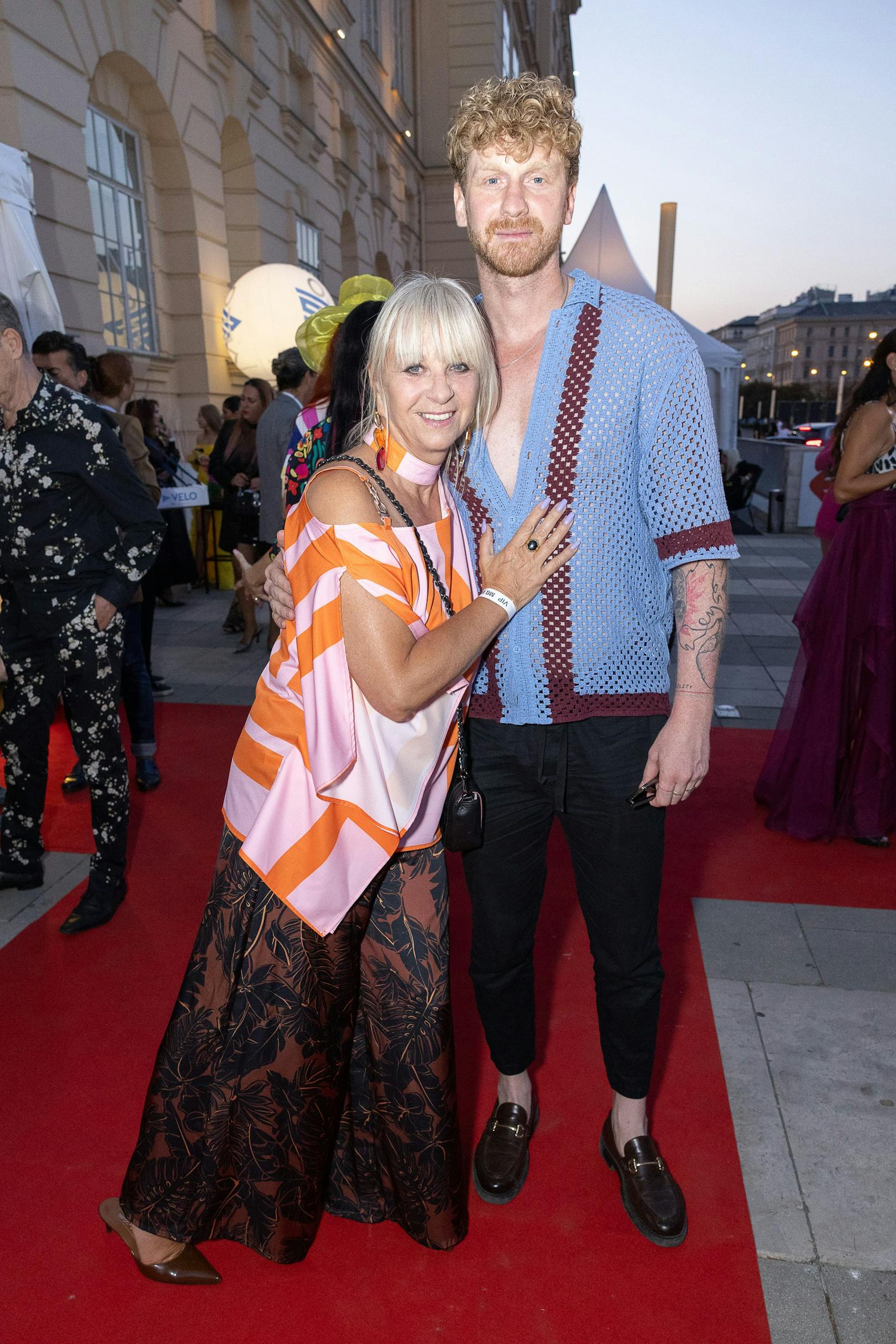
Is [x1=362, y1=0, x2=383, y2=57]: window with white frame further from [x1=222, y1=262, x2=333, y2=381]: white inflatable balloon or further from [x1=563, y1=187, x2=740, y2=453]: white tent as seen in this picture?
[x1=222, y1=262, x2=333, y2=381]: white inflatable balloon

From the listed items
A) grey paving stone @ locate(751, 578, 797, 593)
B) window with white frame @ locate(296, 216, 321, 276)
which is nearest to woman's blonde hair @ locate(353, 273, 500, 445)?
grey paving stone @ locate(751, 578, 797, 593)

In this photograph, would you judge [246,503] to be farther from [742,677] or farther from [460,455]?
[460,455]

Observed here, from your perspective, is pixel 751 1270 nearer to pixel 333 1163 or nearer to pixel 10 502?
pixel 333 1163

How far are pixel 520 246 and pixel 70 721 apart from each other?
2355 millimetres

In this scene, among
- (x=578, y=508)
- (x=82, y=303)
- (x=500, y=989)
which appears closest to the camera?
(x=578, y=508)

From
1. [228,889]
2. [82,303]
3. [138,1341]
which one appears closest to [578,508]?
[228,889]

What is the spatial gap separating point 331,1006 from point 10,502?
205 centimetres

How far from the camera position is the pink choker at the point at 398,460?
1594 millimetres

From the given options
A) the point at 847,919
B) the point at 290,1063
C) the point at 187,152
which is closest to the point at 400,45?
the point at 187,152

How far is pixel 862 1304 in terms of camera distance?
175cm

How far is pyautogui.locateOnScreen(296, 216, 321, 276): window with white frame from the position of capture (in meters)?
14.5

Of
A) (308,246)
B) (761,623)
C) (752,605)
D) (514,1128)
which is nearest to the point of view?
(514,1128)

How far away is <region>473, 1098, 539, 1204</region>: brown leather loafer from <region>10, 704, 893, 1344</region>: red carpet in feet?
0.11

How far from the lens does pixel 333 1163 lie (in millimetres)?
1932
